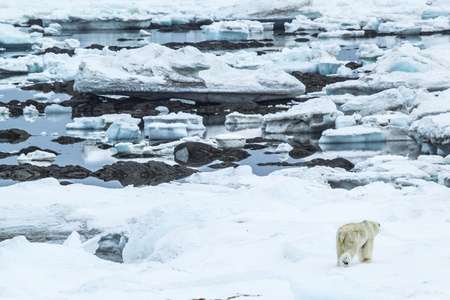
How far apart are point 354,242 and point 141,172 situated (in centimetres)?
697

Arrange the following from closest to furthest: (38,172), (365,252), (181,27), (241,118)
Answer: (365,252) → (38,172) → (241,118) → (181,27)

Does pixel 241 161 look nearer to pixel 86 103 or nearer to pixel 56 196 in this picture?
pixel 56 196

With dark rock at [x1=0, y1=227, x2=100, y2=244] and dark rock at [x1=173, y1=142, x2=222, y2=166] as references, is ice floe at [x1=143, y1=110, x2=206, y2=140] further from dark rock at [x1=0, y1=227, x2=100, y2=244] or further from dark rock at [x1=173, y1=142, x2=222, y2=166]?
dark rock at [x1=0, y1=227, x2=100, y2=244]

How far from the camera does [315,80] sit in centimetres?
2008

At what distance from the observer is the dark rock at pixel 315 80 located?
19.1 metres

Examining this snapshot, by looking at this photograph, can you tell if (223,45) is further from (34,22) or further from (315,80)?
(34,22)

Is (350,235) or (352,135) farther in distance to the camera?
(352,135)

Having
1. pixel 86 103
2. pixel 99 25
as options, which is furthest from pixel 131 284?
pixel 99 25

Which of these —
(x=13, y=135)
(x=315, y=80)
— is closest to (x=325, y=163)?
(x=13, y=135)

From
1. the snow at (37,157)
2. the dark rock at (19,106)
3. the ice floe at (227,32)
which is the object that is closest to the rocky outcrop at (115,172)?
the snow at (37,157)

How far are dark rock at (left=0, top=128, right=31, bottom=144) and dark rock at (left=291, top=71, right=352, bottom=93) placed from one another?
23.4 feet

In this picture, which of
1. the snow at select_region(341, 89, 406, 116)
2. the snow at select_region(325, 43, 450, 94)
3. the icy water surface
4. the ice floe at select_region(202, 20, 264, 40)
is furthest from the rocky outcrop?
the ice floe at select_region(202, 20, 264, 40)

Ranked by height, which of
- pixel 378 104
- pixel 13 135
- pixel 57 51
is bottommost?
pixel 57 51

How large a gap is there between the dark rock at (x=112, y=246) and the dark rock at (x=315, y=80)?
12.3 m
